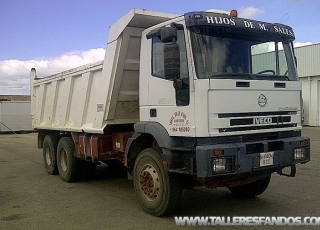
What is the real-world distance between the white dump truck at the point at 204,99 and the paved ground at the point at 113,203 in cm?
39

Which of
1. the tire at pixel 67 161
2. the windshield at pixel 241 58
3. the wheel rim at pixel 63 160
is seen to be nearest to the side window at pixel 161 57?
the windshield at pixel 241 58

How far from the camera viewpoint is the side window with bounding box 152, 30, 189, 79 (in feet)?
17.9

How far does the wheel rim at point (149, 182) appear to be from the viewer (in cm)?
591

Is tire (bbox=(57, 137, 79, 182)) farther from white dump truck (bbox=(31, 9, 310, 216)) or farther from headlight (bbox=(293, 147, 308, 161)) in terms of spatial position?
headlight (bbox=(293, 147, 308, 161))

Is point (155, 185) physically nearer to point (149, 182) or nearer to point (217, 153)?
point (149, 182)

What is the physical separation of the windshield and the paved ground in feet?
7.10

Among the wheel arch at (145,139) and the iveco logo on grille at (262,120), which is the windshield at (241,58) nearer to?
the iveco logo on grille at (262,120)

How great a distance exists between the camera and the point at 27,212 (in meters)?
6.59

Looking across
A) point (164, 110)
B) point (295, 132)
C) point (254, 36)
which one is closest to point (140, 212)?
point (164, 110)

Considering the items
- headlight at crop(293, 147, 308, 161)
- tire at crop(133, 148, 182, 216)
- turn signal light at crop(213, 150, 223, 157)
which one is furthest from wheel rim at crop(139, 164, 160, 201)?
headlight at crop(293, 147, 308, 161)

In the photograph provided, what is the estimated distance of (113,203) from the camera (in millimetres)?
7020

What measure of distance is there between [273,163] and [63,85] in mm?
5921

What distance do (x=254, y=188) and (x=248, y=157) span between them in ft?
6.31

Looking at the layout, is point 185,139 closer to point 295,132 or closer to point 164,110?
point 164,110
